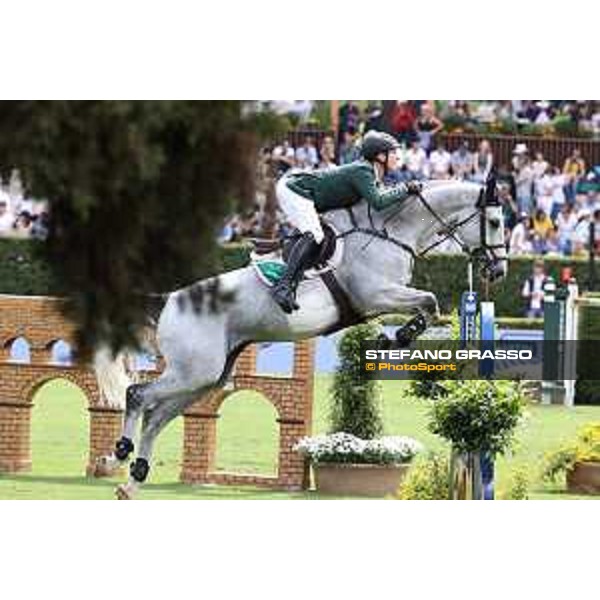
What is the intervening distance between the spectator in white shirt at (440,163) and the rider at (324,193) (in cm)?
Answer: 11

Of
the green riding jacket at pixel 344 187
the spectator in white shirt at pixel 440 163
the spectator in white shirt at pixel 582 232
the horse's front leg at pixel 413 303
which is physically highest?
the spectator in white shirt at pixel 440 163

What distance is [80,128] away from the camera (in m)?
16.4

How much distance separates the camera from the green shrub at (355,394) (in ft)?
55.8

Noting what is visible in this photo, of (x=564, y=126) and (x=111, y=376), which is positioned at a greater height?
(x=564, y=126)

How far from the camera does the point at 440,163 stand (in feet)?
55.6

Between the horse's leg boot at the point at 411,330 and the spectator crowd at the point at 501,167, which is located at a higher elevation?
the spectator crowd at the point at 501,167

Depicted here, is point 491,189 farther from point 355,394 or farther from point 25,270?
point 25,270

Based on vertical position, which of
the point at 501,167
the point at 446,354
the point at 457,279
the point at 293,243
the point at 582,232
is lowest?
the point at 446,354

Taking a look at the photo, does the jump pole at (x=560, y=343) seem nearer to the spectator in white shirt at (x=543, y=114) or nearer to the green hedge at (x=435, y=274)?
the green hedge at (x=435, y=274)

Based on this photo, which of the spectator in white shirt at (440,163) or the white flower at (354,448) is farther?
the white flower at (354,448)

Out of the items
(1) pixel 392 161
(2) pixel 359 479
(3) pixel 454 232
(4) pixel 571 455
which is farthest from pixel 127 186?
(4) pixel 571 455

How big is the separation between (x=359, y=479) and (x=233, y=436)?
69cm

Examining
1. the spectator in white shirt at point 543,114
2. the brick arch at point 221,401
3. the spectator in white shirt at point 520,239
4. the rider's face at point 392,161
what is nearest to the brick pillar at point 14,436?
the brick arch at point 221,401

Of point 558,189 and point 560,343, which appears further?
point 560,343
